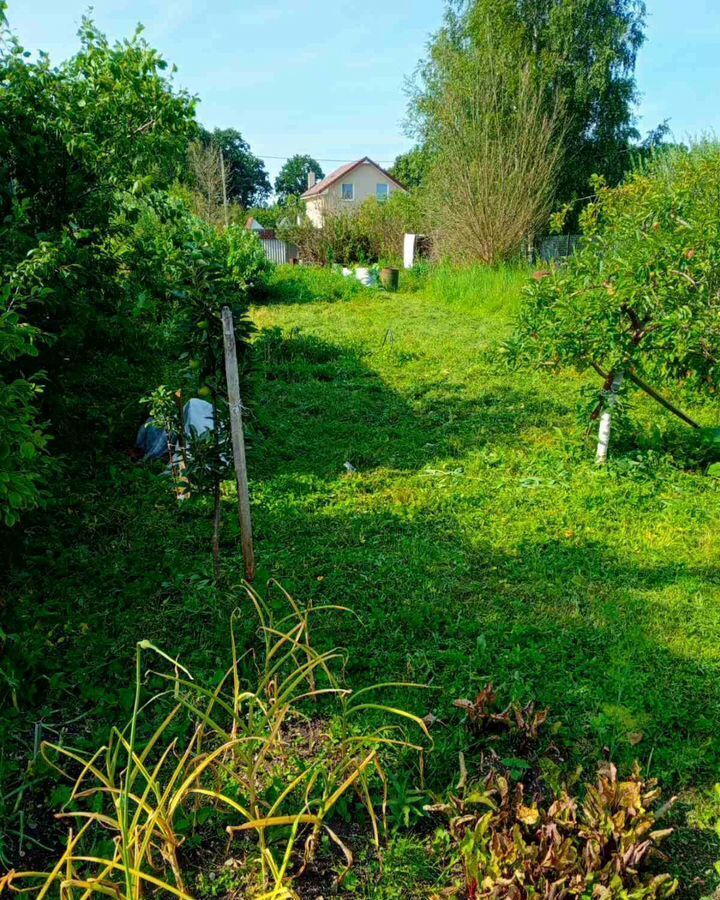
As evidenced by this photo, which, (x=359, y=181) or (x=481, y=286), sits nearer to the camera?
(x=481, y=286)

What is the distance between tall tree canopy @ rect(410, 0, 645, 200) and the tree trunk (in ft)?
50.0

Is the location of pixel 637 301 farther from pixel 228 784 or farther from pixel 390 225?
pixel 390 225

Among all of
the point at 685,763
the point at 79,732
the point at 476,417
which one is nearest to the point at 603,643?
the point at 685,763

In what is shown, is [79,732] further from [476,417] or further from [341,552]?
[476,417]

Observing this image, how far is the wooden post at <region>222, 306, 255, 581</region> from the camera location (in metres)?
2.82

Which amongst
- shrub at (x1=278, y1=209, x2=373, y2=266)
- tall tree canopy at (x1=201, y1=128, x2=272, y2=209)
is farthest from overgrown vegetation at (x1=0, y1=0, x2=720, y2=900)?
tall tree canopy at (x1=201, y1=128, x2=272, y2=209)

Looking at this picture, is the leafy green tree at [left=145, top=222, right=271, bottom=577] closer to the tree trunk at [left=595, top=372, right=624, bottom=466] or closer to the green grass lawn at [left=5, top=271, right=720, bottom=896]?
the green grass lawn at [left=5, top=271, right=720, bottom=896]

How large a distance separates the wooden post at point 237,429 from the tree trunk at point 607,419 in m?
2.72

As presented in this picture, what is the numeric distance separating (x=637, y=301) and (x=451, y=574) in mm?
2201

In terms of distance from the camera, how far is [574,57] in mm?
19094

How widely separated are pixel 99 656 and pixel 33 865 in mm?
943

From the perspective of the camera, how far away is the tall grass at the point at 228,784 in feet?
5.49

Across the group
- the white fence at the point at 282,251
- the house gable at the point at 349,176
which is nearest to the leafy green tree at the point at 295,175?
the house gable at the point at 349,176

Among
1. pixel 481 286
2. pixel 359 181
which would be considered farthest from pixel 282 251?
pixel 359 181
